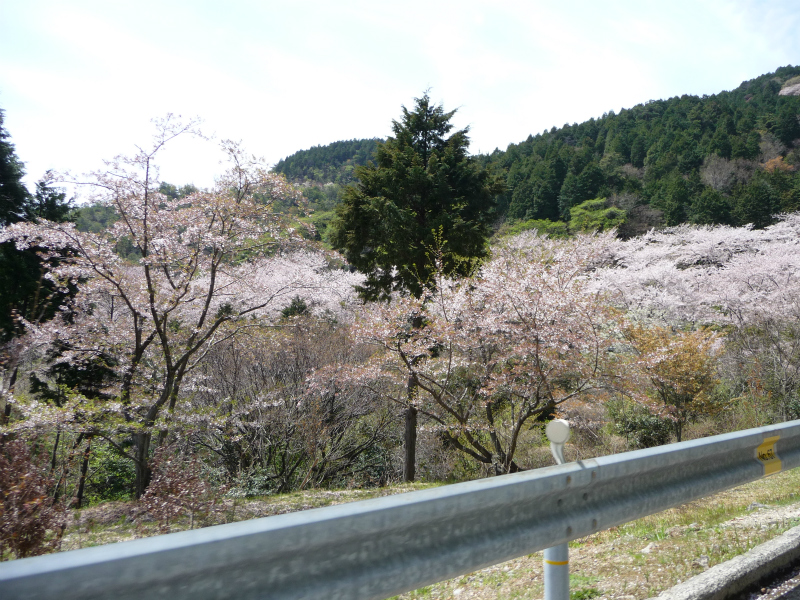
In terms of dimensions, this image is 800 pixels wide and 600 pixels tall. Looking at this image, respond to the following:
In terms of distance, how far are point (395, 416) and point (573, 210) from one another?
28133 mm

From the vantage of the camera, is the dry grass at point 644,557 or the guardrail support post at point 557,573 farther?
the dry grass at point 644,557

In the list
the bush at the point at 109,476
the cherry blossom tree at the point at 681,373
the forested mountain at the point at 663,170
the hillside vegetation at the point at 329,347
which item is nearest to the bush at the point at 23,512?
the hillside vegetation at the point at 329,347

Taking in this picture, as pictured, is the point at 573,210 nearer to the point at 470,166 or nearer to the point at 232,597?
the point at 470,166

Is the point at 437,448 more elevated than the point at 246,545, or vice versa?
the point at 246,545

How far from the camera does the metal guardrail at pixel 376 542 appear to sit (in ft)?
3.35

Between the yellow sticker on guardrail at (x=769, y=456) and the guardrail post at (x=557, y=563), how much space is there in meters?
1.60

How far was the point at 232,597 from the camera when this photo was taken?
45.4 inches

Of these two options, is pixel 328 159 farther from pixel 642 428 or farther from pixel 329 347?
pixel 642 428

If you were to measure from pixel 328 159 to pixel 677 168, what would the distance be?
61.3 metres

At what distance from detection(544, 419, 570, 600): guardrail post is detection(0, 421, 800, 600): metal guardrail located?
3.2 inches

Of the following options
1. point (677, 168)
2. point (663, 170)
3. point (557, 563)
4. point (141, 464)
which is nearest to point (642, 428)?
point (141, 464)

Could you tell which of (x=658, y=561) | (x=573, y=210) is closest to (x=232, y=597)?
(x=658, y=561)

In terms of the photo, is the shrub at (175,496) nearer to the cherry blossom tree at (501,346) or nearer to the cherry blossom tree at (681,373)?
the cherry blossom tree at (501,346)

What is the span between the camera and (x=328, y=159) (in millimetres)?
90938
